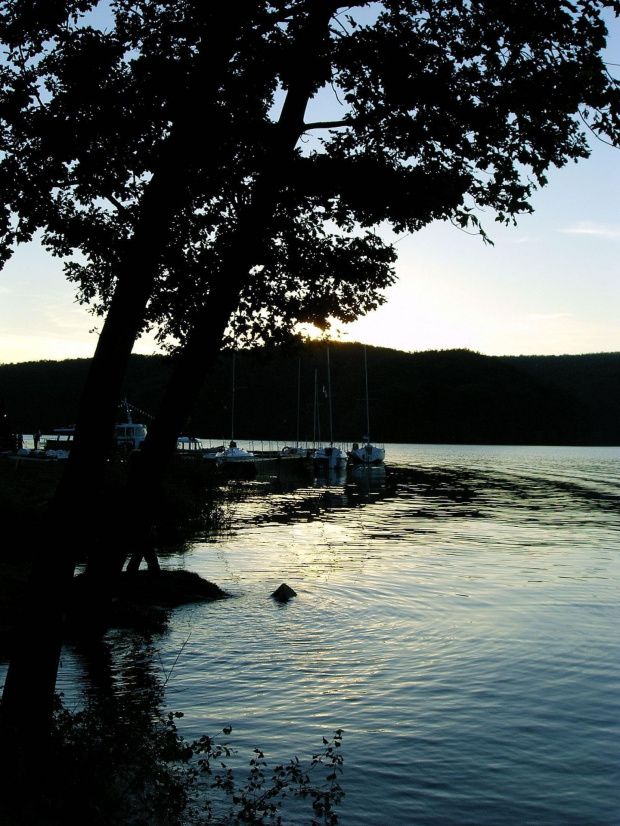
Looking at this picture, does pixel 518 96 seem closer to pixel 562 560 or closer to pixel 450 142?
pixel 450 142

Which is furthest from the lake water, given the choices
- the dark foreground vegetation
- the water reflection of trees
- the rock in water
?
the water reflection of trees

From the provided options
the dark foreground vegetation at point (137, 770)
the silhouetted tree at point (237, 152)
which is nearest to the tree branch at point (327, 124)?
the silhouetted tree at point (237, 152)

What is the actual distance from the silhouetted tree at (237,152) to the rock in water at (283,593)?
1011 centimetres

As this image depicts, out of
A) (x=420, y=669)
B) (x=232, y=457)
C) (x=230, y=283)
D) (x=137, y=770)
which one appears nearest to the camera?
(x=137, y=770)

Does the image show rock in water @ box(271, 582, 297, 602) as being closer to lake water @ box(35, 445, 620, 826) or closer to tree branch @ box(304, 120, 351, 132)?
lake water @ box(35, 445, 620, 826)

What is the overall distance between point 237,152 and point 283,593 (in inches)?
487

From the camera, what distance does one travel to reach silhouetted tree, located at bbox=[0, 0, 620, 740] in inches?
338

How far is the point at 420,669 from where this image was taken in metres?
14.6

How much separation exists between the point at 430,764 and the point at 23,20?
34.2ft

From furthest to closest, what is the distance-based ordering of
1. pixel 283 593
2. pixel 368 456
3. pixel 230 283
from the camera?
pixel 368 456, pixel 283 593, pixel 230 283

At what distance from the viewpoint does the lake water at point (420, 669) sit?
9703 millimetres

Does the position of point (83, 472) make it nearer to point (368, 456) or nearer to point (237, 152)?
point (237, 152)

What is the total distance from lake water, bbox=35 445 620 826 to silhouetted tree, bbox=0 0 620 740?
13.7 ft

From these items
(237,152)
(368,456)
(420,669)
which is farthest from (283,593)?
(368,456)
